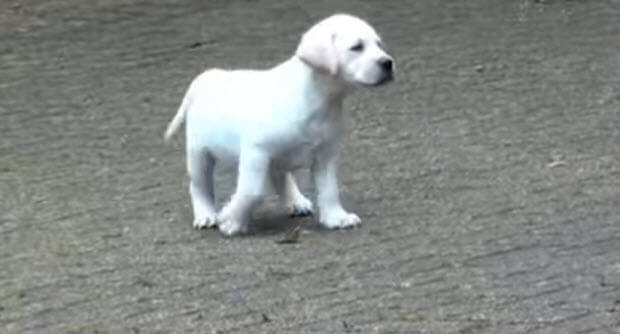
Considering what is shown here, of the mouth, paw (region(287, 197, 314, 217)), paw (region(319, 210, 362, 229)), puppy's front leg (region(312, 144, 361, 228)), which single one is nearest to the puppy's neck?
the mouth

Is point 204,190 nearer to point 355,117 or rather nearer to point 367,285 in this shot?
point 367,285

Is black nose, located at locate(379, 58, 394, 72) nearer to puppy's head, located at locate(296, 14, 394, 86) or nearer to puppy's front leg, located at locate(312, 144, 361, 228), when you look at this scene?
puppy's head, located at locate(296, 14, 394, 86)

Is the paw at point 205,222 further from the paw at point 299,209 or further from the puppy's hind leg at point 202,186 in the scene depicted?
the paw at point 299,209

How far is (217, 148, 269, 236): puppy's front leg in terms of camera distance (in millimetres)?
6988

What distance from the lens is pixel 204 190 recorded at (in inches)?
291

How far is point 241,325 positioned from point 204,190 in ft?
4.62

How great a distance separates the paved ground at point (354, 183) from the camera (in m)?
6.29

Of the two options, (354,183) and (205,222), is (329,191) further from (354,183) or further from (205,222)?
(354,183)

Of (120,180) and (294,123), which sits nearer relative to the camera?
(294,123)

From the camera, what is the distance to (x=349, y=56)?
6855 mm

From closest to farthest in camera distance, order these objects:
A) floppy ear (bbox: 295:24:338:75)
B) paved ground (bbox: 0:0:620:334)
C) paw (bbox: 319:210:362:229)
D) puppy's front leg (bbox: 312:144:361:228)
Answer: paved ground (bbox: 0:0:620:334)
floppy ear (bbox: 295:24:338:75)
puppy's front leg (bbox: 312:144:361:228)
paw (bbox: 319:210:362:229)

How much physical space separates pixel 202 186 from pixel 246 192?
1.20 ft

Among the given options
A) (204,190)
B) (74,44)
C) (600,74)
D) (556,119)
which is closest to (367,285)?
(204,190)

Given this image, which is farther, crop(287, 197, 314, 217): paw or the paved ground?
crop(287, 197, 314, 217): paw
